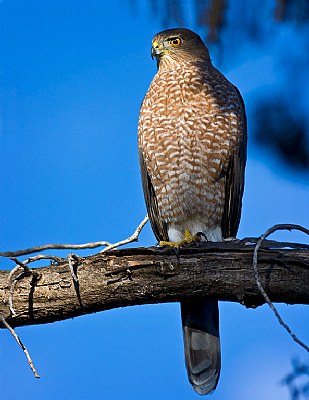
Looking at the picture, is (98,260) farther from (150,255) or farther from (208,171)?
(208,171)

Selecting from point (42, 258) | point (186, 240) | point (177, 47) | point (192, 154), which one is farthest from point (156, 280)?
point (177, 47)

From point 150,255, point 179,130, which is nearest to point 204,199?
point 179,130

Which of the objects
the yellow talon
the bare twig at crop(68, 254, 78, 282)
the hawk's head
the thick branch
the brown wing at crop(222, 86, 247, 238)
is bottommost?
the thick branch

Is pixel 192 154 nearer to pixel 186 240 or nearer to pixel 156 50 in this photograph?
pixel 186 240

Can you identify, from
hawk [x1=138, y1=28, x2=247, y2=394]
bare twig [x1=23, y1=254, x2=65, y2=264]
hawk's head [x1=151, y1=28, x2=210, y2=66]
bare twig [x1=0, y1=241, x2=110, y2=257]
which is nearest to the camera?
bare twig [x1=0, y1=241, x2=110, y2=257]

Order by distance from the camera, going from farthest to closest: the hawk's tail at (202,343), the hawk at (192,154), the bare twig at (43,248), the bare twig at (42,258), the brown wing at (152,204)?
1. the brown wing at (152,204)
2. the hawk at (192,154)
3. the hawk's tail at (202,343)
4. the bare twig at (42,258)
5. the bare twig at (43,248)

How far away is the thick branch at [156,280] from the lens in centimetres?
266

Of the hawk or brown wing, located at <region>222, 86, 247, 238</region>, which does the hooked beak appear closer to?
the hawk

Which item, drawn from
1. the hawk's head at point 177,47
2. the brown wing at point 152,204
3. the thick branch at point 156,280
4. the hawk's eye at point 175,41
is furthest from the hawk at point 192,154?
the thick branch at point 156,280

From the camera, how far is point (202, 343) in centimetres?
358

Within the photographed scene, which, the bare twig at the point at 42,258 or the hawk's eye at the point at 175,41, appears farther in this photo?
the hawk's eye at the point at 175,41

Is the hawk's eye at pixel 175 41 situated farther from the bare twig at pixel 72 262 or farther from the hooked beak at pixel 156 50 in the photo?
the bare twig at pixel 72 262

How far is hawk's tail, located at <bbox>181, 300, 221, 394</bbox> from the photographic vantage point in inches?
134

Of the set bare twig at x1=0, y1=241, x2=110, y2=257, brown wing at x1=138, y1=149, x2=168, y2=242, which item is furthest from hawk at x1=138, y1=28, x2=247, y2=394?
bare twig at x1=0, y1=241, x2=110, y2=257
